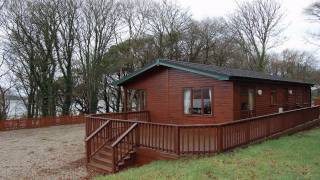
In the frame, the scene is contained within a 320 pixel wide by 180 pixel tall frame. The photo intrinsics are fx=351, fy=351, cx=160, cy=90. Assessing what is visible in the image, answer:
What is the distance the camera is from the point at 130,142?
37.0ft

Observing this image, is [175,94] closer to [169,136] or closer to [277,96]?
[169,136]

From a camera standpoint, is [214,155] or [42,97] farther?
[42,97]

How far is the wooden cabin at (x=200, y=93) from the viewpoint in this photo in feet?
46.6

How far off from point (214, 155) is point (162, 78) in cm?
727

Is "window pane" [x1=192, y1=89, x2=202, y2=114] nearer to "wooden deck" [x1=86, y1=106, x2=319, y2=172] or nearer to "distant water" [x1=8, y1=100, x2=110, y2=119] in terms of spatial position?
"wooden deck" [x1=86, y1=106, x2=319, y2=172]

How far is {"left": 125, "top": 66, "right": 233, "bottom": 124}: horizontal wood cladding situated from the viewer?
14222 millimetres

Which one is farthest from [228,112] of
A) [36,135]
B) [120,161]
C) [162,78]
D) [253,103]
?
[36,135]

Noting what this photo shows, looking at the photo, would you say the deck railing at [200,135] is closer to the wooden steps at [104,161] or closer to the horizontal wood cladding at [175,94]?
the wooden steps at [104,161]

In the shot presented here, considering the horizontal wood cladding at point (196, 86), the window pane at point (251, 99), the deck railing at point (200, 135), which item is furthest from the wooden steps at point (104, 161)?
the window pane at point (251, 99)

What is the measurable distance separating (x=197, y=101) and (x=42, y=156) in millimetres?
6765

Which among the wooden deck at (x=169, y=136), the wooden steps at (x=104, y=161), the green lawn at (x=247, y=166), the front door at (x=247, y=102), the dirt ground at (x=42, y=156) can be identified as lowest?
the dirt ground at (x=42, y=156)

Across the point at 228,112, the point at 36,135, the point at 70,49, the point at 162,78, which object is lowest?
the point at 36,135

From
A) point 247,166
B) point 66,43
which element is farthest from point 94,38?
point 247,166

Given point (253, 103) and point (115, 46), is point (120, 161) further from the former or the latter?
point (115, 46)
